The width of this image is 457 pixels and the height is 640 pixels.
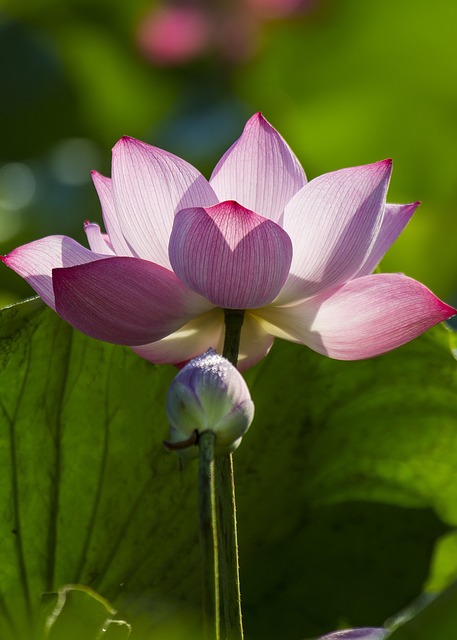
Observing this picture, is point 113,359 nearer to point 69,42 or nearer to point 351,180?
point 351,180

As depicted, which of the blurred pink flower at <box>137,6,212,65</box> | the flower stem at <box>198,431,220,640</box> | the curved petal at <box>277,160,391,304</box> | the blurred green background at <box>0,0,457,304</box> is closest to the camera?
the flower stem at <box>198,431,220,640</box>

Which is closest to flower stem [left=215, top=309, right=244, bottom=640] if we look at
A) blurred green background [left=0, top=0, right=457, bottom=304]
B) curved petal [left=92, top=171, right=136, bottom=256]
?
curved petal [left=92, top=171, right=136, bottom=256]

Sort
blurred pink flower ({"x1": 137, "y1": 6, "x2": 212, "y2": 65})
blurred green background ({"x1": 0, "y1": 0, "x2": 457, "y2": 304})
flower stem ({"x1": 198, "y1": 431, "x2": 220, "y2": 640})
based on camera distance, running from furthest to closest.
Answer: blurred pink flower ({"x1": 137, "y1": 6, "x2": 212, "y2": 65})
blurred green background ({"x1": 0, "y1": 0, "x2": 457, "y2": 304})
flower stem ({"x1": 198, "y1": 431, "x2": 220, "y2": 640})

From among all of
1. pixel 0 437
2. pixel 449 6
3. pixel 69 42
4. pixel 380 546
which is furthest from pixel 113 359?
pixel 69 42

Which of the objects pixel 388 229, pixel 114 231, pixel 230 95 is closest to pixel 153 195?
pixel 114 231

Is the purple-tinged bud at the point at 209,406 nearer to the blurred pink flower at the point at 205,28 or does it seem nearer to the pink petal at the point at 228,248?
the pink petal at the point at 228,248

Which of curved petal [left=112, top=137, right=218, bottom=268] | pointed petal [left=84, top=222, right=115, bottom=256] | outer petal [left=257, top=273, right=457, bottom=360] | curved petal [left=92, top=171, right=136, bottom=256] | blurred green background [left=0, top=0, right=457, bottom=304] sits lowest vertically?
blurred green background [left=0, top=0, right=457, bottom=304]

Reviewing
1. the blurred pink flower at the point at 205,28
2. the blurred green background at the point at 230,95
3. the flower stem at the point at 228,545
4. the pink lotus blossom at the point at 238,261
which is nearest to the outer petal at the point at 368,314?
the pink lotus blossom at the point at 238,261

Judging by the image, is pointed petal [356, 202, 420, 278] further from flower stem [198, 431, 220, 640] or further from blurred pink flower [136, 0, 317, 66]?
blurred pink flower [136, 0, 317, 66]
